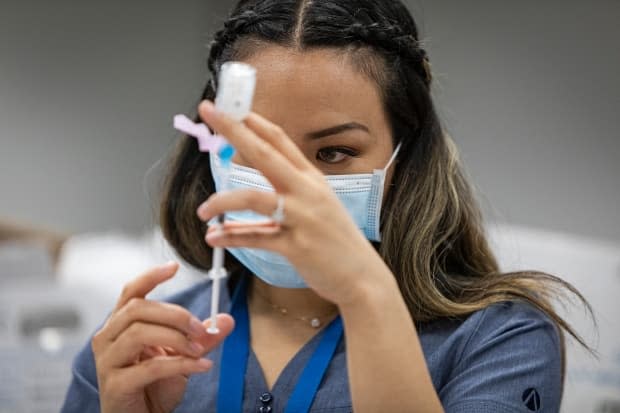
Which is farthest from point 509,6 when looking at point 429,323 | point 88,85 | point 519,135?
point 88,85

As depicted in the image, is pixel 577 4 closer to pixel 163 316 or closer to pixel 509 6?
pixel 509 6

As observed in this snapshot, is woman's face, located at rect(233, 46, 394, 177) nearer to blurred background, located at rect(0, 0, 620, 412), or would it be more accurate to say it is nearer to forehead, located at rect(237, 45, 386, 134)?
forehead, located at rect(237, 45, 386, 134)

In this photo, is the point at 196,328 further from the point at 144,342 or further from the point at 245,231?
the point at 245,231

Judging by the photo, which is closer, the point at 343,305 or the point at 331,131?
the point at 343,305

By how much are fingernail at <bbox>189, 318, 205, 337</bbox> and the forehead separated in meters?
0.32

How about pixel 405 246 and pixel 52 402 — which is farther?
pixel 52 402

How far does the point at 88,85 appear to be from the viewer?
3.54 meters

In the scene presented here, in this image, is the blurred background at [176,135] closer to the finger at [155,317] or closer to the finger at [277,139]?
the finger at [155,317]

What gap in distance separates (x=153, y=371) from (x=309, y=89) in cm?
47

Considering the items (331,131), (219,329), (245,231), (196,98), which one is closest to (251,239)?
(245,231)

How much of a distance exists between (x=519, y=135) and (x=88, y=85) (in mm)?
1915

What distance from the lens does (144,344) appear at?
111 centimetres

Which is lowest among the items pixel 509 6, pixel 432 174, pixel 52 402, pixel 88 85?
pixel 52 402

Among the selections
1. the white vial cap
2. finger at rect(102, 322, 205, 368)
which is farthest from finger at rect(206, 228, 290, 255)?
finger at rect(102, 322, 205, 368)
